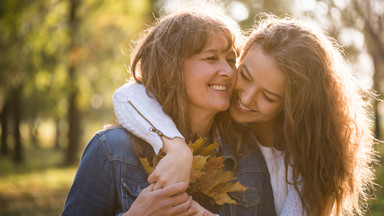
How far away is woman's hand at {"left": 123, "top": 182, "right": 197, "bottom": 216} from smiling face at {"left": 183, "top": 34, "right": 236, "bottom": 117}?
28.0 inches

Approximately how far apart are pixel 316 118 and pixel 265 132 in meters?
0.45

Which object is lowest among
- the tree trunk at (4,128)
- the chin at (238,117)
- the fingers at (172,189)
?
the tree trunk at (4,128)

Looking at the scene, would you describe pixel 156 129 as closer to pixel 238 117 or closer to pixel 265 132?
pixel 238 117

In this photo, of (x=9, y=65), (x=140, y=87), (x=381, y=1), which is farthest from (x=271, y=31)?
(x=9, y=65)

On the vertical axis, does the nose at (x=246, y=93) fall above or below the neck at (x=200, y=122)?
above

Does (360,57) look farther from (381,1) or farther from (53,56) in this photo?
(53,56)

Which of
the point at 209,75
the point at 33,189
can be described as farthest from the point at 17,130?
the point at 209,75

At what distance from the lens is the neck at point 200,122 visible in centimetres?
282

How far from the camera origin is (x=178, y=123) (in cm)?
268

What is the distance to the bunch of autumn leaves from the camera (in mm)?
2398

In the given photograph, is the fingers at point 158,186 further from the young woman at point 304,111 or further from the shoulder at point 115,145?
the young woman at point 304,111

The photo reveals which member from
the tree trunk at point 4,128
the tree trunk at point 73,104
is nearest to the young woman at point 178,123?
the tree trunk at point 73,104

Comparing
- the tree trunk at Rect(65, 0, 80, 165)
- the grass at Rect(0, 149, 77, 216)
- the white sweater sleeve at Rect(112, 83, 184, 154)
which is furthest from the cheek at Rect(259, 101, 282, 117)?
the tree trunk at Rect(65, 0, 80, 165)

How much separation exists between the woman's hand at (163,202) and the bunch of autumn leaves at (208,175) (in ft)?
0.64
